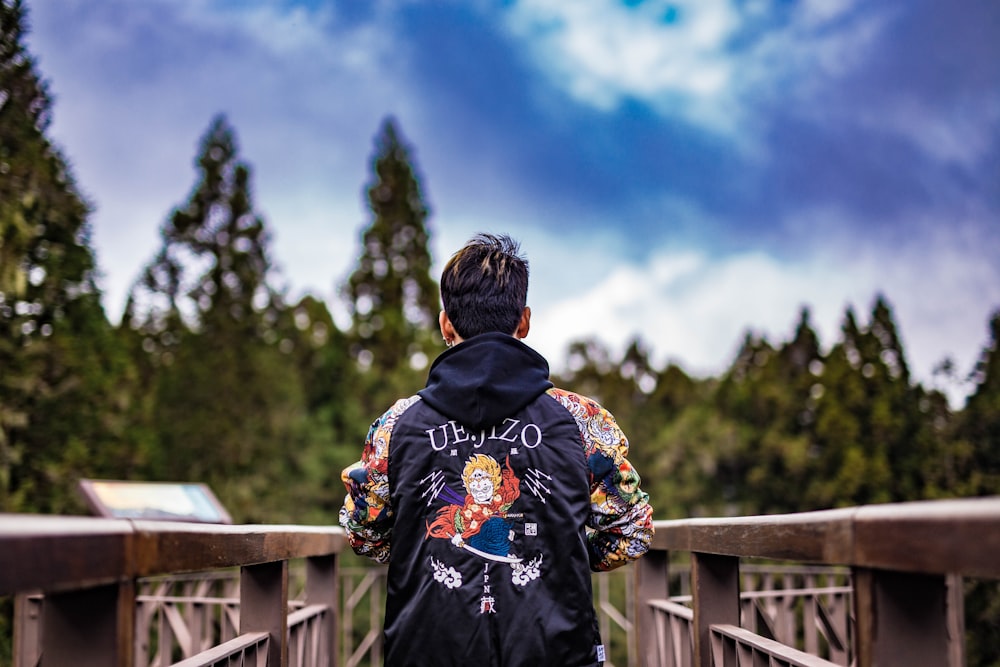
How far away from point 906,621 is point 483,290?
37.8 inches

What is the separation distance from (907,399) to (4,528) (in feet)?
58.9

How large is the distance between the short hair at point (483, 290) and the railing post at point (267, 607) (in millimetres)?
669

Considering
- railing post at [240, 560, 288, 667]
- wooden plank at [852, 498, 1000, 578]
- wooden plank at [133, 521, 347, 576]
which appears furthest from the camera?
railing post at [240, 560, 288, 667]

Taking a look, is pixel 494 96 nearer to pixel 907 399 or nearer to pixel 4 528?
pixel 907 399

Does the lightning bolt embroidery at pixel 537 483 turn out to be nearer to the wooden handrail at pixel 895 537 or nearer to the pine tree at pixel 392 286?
the wooden handrail at pixel 895 537

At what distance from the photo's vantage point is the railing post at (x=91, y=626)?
106cm

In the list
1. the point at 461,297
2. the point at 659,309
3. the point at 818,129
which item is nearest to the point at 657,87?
the point at 818,129

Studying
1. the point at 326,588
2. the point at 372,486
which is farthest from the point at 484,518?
the point at 326,588

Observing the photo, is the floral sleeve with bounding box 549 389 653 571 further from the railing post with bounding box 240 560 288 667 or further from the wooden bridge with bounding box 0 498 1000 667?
the railing post with bounding box 240 560 288 667

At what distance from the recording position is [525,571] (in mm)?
1526

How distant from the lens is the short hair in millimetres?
1721

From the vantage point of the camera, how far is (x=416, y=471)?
158 centimetres

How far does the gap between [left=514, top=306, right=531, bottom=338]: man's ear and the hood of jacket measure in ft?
0.25

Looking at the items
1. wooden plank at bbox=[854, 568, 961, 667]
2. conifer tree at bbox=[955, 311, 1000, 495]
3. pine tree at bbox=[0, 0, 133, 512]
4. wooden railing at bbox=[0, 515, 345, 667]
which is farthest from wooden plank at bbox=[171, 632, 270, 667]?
conifer tree at bbox=[955, 311, 1000, 495]
